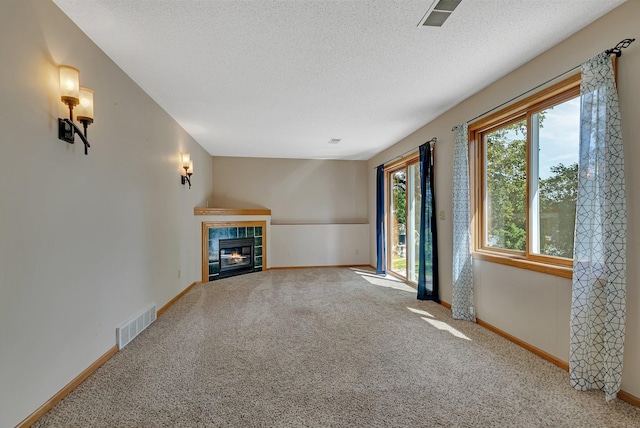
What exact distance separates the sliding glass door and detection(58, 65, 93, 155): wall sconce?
168 inches

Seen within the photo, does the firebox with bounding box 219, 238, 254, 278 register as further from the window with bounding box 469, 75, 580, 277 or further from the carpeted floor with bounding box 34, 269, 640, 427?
the window with bounding box 469, 75, 580, 277

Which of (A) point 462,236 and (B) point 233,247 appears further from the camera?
(B) point 233,247

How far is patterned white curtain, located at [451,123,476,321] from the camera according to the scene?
3305mm

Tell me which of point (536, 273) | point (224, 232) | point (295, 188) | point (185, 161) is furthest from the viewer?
point (295, 188)

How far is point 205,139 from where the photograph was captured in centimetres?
511

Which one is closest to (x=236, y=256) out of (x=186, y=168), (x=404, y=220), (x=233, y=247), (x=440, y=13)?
(x=233, y=247)

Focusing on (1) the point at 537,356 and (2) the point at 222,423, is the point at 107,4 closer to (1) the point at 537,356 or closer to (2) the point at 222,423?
(2) the point at 222,423

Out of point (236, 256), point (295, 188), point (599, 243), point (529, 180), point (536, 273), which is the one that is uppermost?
point (295, 188)

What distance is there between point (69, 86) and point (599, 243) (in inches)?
139

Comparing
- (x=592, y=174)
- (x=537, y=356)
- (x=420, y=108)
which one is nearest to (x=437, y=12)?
(x=592, y=174)

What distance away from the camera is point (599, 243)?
194cm

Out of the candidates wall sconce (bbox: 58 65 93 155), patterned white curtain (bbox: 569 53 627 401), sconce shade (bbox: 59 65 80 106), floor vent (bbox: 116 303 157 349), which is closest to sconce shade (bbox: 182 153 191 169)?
floor vent (bbox: 116 303 157 349)

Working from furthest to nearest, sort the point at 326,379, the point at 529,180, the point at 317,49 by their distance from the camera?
1. the point at 529,180
2. the point at 317,49
3. the point at 326,379

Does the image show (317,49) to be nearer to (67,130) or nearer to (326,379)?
(67,130)
